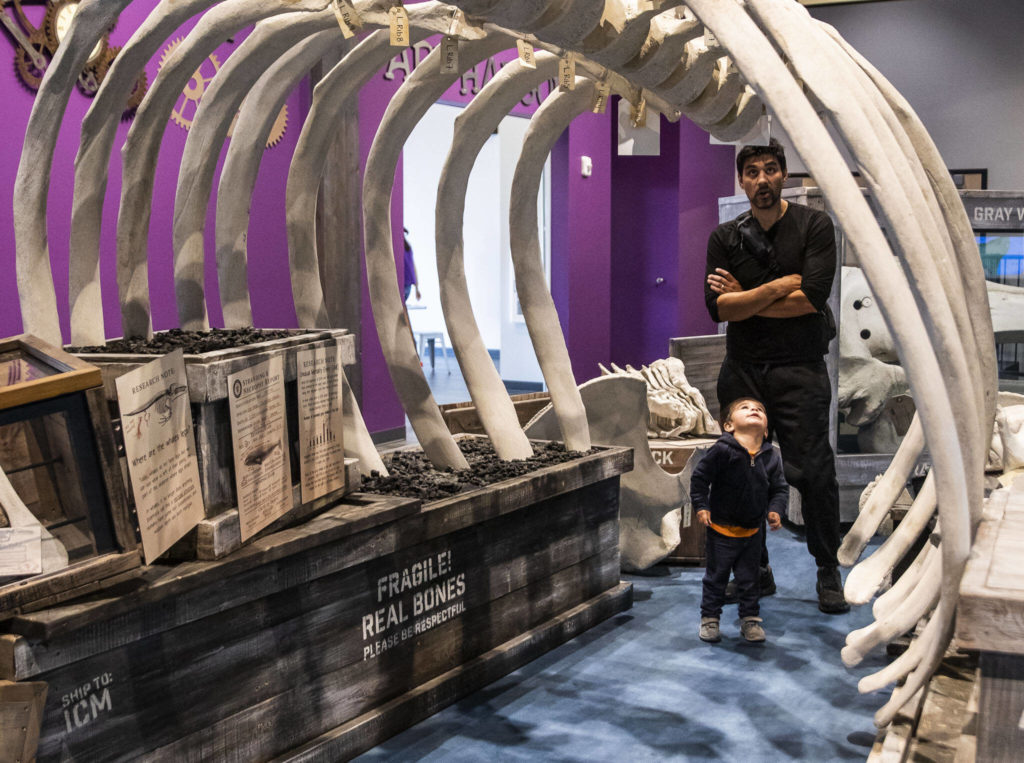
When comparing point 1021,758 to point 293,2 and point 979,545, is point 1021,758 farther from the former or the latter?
point 293,2

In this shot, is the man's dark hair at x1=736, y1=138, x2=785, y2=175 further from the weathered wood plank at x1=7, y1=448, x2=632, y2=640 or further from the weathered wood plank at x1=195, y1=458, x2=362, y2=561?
the weathered wood plank at x1=195, y1=458, x2=362, y2=561

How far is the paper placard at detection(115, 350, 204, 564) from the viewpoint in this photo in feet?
7.30

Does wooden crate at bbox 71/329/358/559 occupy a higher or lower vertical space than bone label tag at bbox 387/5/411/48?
lower

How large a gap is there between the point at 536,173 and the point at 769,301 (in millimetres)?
939

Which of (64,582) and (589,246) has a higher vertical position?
(589,246)

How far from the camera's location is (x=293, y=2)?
2713 millimetres

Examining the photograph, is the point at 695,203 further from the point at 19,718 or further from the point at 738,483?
the point at 19,718

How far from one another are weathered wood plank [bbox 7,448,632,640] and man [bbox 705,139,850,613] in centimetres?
66

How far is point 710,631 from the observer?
371cm

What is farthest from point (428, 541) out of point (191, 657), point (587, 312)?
point (587, 312)

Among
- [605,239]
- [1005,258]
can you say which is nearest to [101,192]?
[1005,258]

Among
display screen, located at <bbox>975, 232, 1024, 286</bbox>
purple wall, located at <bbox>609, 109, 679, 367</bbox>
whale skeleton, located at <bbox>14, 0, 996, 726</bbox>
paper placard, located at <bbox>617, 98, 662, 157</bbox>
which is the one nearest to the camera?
whale skeleton, located at <bbox>14, 0, 996, 726</bbox>

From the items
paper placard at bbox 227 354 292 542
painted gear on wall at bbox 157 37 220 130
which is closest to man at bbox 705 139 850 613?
paper placard at bbox 227 354 292 542

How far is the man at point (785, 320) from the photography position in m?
3.86
